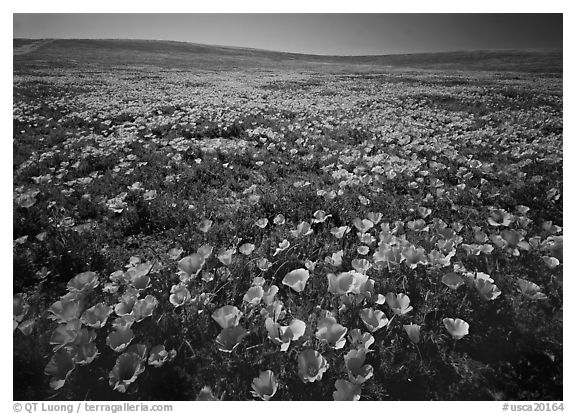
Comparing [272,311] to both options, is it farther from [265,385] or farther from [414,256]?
[414,256]

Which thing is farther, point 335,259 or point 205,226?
point 205,226

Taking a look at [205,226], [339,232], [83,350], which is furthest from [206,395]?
[339,232]

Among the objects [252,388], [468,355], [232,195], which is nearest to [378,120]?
[232,195]

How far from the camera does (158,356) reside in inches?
88.0

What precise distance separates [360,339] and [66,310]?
6.46ft

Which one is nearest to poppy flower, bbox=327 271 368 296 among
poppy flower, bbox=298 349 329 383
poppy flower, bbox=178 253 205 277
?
poppy flower, bbox=298 349 329 383

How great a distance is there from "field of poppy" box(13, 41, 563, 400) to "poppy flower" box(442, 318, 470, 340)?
15 mm

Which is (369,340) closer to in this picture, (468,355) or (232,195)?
Result: (468,355)

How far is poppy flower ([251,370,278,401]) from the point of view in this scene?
7.02 feet

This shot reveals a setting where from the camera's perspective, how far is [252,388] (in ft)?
7.38

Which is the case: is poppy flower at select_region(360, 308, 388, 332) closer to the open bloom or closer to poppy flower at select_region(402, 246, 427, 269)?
the open bloom

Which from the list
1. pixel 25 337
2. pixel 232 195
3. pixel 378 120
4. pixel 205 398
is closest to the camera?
pixel 205 398

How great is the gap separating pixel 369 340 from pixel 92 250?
9.00 feet
